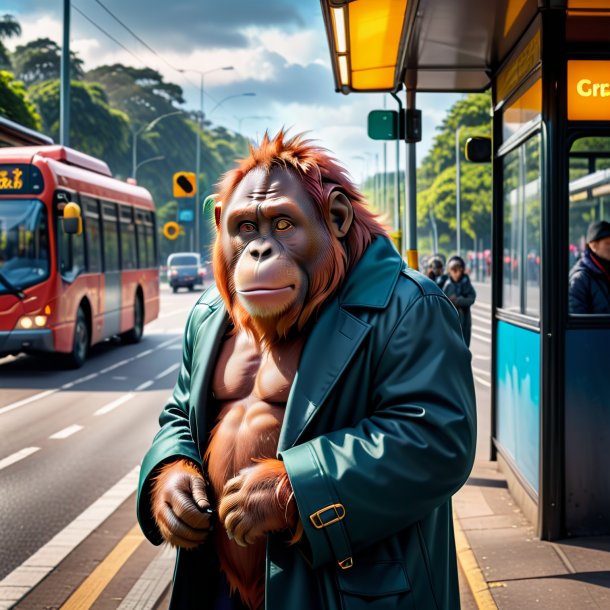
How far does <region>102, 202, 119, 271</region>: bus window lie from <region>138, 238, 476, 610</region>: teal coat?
14586mm

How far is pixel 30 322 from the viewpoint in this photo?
13102mm

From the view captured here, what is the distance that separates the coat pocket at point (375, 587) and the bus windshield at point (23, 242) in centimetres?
1196

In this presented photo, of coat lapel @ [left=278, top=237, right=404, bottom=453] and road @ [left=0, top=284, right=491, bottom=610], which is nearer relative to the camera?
coat lapel @ [left=278, top=237, right=404, bottom=453]

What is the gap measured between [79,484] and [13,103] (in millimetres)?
24059

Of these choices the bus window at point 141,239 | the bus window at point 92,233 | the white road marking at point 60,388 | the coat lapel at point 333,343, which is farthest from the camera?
the bus window at point 141,239

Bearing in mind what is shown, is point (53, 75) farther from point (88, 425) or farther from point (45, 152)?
point (88, 425)

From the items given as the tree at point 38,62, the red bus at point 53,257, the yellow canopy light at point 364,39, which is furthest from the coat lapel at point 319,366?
the tree at point 38,62

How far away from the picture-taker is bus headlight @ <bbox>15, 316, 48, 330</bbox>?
13094 millimetres

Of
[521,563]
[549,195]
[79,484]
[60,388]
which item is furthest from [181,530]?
[60,388]

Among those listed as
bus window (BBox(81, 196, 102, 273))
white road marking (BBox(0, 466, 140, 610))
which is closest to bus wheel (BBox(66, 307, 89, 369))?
bus window (BBox(81, 196, 102, 273))

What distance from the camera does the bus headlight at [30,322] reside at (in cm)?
1309

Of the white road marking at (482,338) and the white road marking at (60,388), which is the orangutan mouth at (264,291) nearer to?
the white road marking at (60,388)

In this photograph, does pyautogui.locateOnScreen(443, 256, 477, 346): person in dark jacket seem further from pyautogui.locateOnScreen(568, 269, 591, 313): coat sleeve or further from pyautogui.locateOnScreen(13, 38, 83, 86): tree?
pyautogui.locateOnScreen(13, 38, 83, 86): tree

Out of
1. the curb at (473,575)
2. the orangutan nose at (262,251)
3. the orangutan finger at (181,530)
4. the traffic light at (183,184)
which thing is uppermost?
the traffic light at (183,184)
